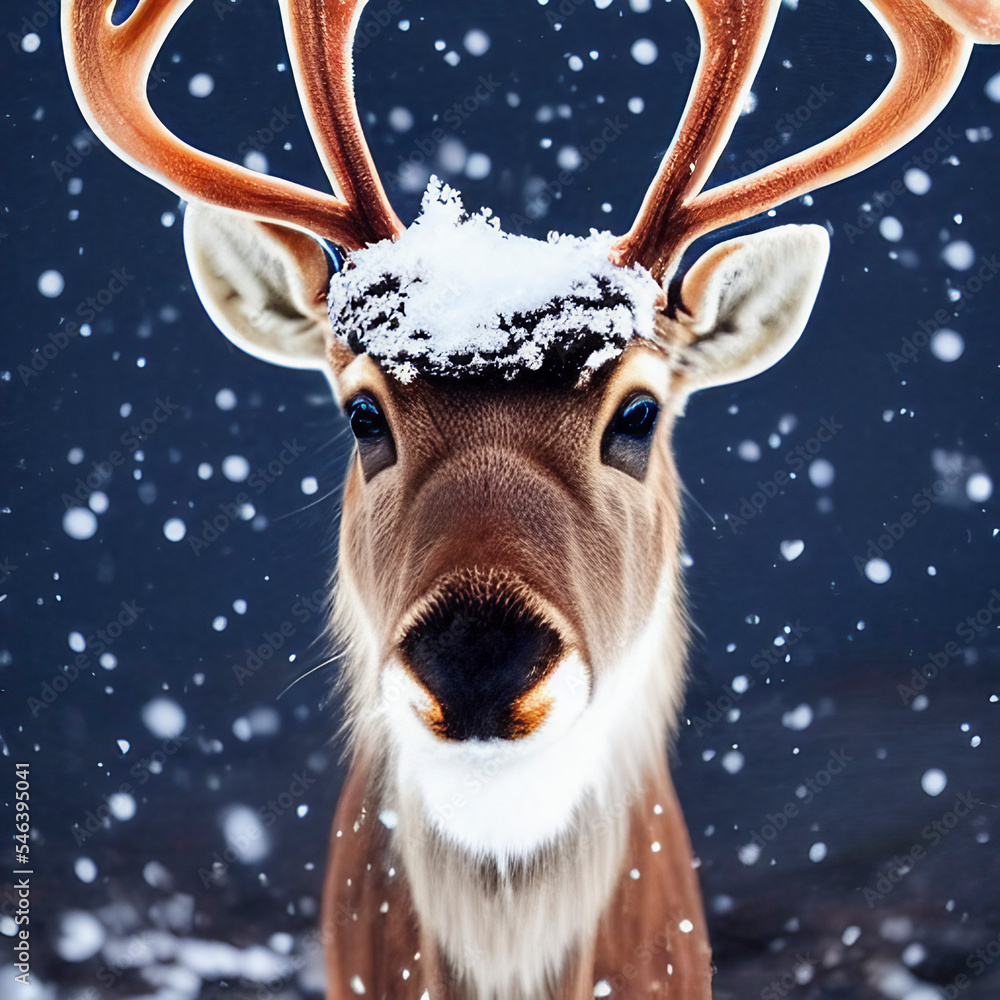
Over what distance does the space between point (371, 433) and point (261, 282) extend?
0.89 ft

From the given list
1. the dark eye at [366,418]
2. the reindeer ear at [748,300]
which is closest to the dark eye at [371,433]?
the dark eye at [366,418]

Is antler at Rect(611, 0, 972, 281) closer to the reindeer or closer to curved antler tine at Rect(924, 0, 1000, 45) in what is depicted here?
the reindeer

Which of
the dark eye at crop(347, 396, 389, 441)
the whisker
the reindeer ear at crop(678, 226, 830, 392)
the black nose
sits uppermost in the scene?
the reindeer ear at crop(678, 226, 830, 392)

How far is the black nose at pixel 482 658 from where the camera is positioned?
3.25 ft

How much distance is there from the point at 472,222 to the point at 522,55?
0.29m

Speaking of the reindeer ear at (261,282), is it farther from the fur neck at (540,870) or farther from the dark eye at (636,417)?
the fur neck at (540,870)

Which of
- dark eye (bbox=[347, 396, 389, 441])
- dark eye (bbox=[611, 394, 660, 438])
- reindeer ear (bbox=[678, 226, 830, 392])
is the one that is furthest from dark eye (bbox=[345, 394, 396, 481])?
reindeer ear (bbox=[678, 226, 830, 392])

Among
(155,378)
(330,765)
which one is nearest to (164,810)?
(330,765)

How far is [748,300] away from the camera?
1.29 m

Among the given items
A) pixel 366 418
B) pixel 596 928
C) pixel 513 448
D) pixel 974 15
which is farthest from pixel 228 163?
pixel 596 928

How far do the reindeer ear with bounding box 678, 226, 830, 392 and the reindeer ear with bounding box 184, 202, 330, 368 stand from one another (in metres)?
0.46

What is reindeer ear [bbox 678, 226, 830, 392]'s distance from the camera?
A: 1.26m

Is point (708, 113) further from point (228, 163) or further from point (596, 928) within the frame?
point (596, 928)

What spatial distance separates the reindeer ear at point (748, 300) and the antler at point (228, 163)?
38 cm
